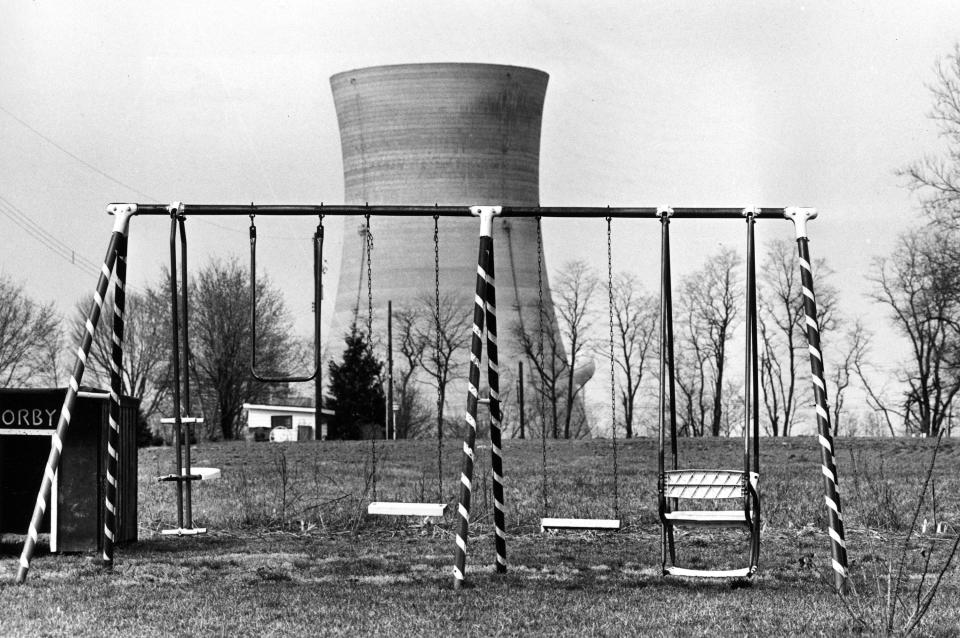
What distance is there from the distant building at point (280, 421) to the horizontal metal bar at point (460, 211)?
3193 centimetres

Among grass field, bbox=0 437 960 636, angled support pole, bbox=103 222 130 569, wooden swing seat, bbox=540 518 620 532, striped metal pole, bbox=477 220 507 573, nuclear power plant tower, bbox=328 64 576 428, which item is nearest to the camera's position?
grass field, bbox=0 437 960 636

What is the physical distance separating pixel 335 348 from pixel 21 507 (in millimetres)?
30740

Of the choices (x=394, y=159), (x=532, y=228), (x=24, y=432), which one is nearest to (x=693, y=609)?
(x=24, y=432)

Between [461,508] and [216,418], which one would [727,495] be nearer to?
[461,508]

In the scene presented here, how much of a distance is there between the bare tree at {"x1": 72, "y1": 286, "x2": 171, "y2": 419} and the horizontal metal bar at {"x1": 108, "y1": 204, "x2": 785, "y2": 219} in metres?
34.1

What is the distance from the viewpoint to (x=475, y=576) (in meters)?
8.47

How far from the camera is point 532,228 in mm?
39406

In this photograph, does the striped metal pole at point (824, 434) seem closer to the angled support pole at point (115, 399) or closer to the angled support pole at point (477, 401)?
the angled support pole at point (477, 401)

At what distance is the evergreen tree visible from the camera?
3631 cm

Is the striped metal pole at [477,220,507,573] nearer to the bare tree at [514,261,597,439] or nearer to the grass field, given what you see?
the grass field

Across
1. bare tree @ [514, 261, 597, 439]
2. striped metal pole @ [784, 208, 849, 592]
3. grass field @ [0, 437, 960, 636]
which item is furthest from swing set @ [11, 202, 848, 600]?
bare tree @ [514, 261, 597, 439]

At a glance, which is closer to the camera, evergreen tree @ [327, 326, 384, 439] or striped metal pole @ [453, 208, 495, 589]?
striped metal pole @ [453, 208, 495, 589]

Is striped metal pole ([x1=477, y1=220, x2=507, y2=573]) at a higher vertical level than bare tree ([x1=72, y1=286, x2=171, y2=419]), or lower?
lower

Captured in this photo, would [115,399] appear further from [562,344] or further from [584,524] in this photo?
[562,344]
